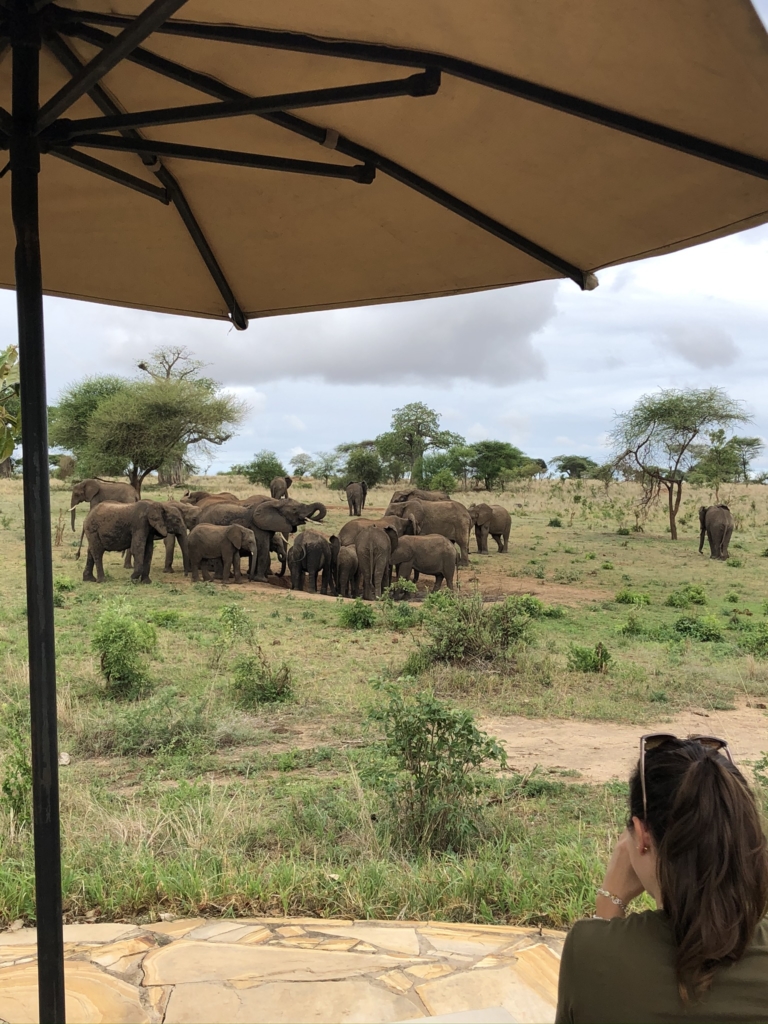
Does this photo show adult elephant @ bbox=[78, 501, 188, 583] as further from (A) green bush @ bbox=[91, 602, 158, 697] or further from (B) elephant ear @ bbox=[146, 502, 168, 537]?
(A) green bush @ bbox=[91, 602, 158, 697]

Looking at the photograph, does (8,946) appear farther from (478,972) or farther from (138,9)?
(138,9)

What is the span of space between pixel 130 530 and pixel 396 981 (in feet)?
49.3

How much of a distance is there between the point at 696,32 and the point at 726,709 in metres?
7.10

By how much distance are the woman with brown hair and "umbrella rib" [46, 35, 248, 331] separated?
6.30ft

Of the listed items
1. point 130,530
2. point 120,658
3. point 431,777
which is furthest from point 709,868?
point 130,530

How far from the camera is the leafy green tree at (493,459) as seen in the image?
46656 millimetres

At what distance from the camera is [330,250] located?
→ 275 cm

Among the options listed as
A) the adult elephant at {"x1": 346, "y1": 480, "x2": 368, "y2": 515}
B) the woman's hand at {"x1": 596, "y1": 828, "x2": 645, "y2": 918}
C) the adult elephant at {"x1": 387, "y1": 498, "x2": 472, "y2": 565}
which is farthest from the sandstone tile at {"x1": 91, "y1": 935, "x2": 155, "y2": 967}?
the adult elephant at {"x1": 346, "y1": 480, "x2": 368, "y2": 515}

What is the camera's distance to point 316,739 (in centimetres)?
650

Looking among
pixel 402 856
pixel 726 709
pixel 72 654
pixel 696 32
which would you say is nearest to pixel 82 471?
pixel 72 654

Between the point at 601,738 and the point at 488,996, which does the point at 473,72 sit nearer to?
the point at 488,996

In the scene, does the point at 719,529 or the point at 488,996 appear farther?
the point at 719,529

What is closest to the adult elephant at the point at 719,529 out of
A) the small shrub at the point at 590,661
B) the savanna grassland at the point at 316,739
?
the savanna grassland at the point at 316,739

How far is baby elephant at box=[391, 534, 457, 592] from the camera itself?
16188 millimetres
